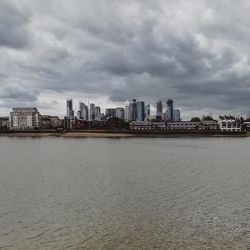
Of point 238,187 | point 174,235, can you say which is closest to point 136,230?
point 174,235

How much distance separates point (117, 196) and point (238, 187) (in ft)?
33.0

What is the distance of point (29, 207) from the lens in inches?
894

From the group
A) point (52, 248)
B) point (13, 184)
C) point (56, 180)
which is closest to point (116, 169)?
point (56, 180)

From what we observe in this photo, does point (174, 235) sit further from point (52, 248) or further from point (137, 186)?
point (137, 186)

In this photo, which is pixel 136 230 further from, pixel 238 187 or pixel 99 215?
pixel 238 187

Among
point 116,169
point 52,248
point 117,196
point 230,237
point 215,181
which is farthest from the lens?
point 116,169

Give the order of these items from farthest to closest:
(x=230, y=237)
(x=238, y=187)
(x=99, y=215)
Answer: (x=238, y=187), (x=99, y=215), (x=230, y=237)

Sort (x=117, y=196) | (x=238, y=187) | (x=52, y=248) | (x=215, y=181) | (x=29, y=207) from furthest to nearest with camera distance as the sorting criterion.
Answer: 1. (x=215, y=181)
2. (x=238, y=187)
3. (x=117, y=196)
4. (x=29, y=207)
5. (x=52, y=248)

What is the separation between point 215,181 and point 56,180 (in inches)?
542

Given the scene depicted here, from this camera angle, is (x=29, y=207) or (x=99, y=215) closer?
(x=99, y=215)

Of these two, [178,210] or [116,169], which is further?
[116,169]

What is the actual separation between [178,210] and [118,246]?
7315mm

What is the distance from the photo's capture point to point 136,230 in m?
18.0

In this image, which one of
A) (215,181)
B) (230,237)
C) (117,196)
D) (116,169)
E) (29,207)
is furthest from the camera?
(116,169)
